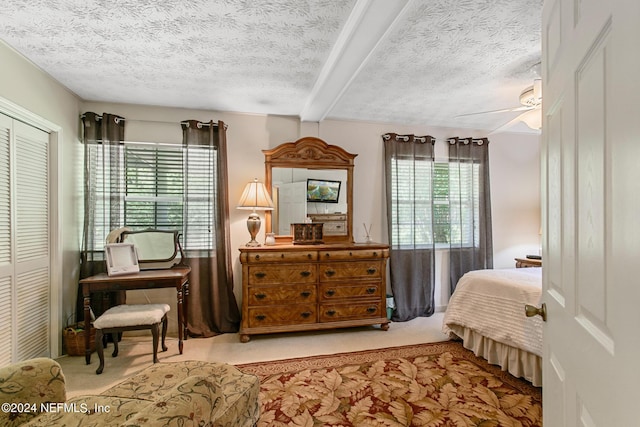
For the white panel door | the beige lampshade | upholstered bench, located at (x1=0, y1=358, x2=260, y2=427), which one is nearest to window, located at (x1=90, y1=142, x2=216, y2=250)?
the beige lampshade

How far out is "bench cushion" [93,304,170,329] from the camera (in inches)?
97.9

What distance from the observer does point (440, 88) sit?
2947 mm

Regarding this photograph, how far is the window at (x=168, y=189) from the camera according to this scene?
330 centimetres

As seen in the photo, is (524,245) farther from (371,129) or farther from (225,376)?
(225,376)

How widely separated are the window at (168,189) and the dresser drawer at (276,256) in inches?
24.9

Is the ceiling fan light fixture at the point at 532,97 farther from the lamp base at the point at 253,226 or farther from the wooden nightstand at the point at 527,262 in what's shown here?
the lamp base at the point at 253,226

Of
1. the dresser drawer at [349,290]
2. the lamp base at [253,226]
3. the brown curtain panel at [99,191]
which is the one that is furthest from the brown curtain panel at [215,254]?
the dresser drawer at [349,290]

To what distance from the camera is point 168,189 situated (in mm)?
3398

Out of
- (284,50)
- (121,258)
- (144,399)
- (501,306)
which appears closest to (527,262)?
(501,306)

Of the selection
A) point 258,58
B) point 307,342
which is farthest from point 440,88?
point 307,342

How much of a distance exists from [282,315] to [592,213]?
284 cm

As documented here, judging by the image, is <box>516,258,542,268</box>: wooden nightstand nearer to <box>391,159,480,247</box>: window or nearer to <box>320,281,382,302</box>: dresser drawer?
<box>391,159,480,247</box>: window

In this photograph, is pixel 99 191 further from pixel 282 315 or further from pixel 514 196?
pixel 514 196

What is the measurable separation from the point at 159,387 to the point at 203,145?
2.52 m
